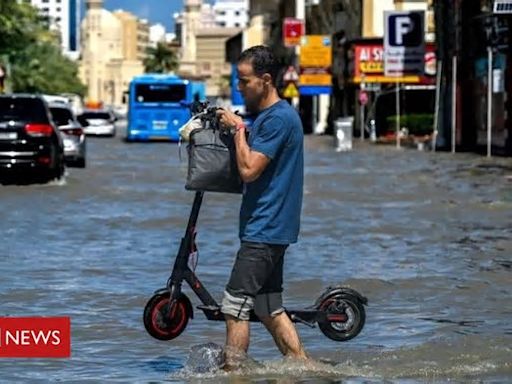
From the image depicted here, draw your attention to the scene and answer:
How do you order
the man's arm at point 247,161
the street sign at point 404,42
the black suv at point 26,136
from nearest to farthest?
1. the man's arm at point 247,161
2. the black suv at point 26,136
3. the street sign at point 404,42

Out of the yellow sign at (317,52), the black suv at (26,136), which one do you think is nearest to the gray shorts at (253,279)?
the black suv at (26,136)

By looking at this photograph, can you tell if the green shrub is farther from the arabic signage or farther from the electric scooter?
the electric scooter

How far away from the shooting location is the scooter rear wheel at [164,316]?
9531mm

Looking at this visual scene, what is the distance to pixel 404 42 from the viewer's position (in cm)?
6016

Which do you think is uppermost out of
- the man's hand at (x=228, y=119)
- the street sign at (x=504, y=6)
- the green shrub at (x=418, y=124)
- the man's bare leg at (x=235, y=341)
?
the street sign at (x=504, y=6)

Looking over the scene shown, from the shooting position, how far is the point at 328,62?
96.4 metres

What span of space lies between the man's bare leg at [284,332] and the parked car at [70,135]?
100ft

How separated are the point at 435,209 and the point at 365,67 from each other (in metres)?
55.0

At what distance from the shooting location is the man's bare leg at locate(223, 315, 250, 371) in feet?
29.6

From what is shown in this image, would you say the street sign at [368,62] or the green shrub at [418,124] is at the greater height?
the street sign at [368,62]

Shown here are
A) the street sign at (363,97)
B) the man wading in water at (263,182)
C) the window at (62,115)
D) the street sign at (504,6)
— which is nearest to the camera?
the man wading in water at (263,182)

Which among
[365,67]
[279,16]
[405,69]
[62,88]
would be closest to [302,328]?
[405,69]

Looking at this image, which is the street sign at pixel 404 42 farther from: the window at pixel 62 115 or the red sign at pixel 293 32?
the red sign at pixel 293 32

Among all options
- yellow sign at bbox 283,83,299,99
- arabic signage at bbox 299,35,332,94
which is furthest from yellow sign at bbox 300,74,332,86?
yellow sign at bbox 283,83,299,99
